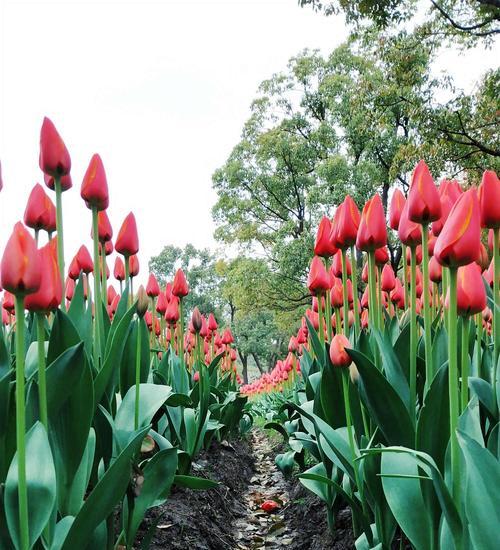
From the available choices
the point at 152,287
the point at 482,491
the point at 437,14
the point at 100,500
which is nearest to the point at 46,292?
the point at 100,500

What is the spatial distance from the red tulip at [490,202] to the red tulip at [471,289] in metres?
0.22

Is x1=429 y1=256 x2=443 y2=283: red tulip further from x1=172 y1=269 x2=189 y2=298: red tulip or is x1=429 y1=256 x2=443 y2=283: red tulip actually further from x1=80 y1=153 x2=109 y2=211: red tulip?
x1=172 y1=269 x2=189 y2=298: red tulip

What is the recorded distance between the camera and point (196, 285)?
4725 centimetres

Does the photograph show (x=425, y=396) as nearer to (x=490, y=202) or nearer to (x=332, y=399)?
(x=490, y=202)

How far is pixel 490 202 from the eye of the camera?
1530 millimetres

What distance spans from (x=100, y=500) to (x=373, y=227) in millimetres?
1043

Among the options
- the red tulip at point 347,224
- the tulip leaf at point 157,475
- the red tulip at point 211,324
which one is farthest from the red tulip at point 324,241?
the red tulip at point 211,324

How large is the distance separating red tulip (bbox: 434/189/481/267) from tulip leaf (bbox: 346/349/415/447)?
1.34 ft

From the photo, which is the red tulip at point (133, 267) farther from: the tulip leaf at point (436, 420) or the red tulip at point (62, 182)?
the tulip leaf at point (436, 420)

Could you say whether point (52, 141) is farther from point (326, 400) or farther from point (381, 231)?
point (326, 400)

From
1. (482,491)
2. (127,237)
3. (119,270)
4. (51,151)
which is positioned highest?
(119,270)

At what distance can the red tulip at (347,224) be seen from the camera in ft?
6.30

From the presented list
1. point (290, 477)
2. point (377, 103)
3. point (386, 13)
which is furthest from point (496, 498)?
point (377, 103)

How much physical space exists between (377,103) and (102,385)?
13.3 m
